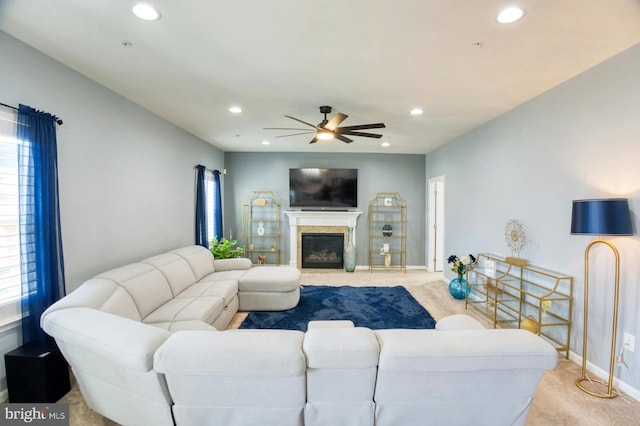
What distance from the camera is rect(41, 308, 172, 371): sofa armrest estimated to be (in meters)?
1.40

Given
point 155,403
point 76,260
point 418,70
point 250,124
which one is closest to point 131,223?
point 76,260

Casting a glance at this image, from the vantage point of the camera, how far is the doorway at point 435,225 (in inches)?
242

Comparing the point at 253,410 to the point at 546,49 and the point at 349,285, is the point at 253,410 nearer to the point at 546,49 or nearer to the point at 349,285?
the point at 546,49

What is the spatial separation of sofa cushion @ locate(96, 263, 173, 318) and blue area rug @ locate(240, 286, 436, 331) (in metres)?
1.04

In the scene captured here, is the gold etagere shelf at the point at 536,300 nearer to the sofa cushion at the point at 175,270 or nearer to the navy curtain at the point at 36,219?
the sofa cushion at the point at 175,270

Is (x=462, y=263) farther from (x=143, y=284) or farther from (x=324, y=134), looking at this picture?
(x=143, y=284)

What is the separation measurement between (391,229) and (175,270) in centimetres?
463

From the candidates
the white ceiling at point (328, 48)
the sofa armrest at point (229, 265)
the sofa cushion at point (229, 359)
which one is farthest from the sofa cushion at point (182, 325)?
the white ceiling at point (328, 48)

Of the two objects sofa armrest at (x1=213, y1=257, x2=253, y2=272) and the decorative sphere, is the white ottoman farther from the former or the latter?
the decorative sphere

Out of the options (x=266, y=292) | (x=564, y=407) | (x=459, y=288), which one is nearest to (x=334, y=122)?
(x=266, y=292)

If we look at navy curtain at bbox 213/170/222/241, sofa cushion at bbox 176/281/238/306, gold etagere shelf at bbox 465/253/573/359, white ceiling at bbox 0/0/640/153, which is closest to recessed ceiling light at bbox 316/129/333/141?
white ceiling at bbox 0/0/640/153

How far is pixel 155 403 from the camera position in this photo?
1.49m

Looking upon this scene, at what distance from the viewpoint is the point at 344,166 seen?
6.36 meters

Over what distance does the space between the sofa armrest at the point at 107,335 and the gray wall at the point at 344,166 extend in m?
4.61
